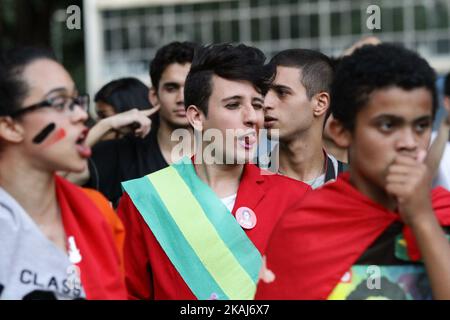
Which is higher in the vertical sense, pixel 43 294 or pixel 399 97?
pixel 399 97

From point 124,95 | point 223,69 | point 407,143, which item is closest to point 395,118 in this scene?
point 407,143

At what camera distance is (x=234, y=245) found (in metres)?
4.09

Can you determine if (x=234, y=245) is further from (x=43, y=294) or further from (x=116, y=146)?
(x=116, y=146)

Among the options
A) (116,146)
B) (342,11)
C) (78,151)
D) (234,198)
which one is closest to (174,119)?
(116,146)

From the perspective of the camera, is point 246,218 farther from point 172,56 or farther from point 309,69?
point 172,56

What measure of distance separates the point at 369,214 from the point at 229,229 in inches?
42.0

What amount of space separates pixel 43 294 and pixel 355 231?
104 centimetres

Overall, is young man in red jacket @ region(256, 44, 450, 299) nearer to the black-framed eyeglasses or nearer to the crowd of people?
the crowd of people

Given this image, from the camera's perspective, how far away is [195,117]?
4.66 m

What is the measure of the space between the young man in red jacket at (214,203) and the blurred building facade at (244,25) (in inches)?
578

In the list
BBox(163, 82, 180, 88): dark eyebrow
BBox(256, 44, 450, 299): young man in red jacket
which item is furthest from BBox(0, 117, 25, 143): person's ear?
BBox(163, 82, 180, 88): dark eyebrow

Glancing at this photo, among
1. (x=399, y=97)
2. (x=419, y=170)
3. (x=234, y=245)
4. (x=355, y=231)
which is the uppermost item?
(x=399, y=97)

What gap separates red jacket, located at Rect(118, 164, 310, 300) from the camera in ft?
13.3

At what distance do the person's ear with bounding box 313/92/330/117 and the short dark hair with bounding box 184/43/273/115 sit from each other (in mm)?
688
